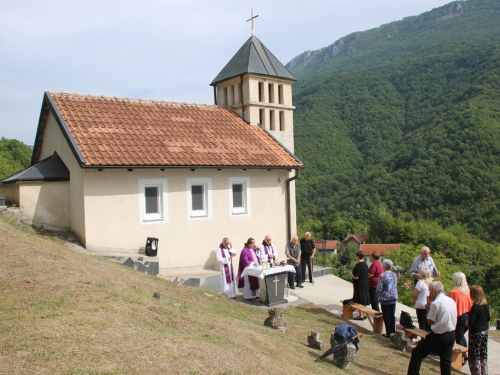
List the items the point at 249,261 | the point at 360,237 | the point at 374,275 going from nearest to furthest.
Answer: the point at 374,275 → the point at 249,261 → the point at 360,237

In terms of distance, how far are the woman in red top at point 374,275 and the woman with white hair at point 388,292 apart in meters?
0.85

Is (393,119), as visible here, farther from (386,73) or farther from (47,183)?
(47,183)

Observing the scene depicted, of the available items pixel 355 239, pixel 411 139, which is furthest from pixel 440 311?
pixel 411 139

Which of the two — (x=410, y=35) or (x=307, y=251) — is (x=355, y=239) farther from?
(x=410, y=35)

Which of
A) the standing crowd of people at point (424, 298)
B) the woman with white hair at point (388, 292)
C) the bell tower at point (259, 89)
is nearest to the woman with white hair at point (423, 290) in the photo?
the standing crowd of people at point (424, 298)

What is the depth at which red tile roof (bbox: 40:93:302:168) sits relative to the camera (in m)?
12.6

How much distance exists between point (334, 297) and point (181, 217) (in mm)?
5370

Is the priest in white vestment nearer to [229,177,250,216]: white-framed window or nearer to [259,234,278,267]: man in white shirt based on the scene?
[259,234,278,267]: man in white shirt

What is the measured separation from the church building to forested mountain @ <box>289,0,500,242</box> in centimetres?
4553

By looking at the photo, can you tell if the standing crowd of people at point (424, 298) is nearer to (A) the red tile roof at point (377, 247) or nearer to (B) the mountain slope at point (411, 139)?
(A) the red tile roof at point (377, 247)

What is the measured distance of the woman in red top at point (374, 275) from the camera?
10164mm

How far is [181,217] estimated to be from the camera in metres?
13.5

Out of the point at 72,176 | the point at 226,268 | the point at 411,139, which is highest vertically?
the point at 411,139

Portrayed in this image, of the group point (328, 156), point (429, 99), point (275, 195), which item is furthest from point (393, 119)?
point (275, 195)
